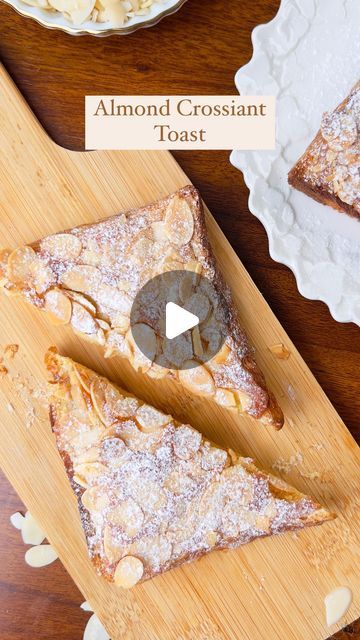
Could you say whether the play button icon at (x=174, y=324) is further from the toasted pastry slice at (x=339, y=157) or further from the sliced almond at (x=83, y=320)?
the toasted pastry slice at (x=339, y=157)

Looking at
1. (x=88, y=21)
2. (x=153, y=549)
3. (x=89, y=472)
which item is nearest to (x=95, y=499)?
(x=89, y=472)

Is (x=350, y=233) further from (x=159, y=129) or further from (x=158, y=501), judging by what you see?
(x=158, y=501)

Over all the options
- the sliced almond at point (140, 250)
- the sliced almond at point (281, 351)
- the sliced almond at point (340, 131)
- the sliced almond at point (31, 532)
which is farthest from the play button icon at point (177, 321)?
the sliced almond at point (31, 532)

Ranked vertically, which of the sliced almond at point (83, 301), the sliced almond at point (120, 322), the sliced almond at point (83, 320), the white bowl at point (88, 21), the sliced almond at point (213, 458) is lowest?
the sliced almond at point (213, 458)

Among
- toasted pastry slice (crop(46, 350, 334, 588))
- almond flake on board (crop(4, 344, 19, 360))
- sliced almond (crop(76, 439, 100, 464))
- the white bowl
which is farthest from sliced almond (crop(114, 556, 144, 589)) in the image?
the white bowl

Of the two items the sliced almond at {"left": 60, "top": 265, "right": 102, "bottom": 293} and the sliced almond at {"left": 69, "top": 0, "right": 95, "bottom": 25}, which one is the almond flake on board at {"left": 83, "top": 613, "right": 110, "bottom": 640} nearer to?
the sliced almond at {"left": 60, "top": 265, "right": 102, "bottom": 293}
